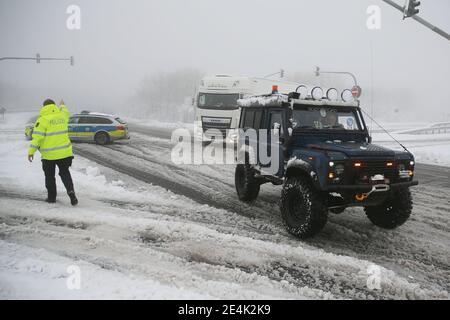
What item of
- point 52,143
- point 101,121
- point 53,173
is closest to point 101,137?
point 101,121

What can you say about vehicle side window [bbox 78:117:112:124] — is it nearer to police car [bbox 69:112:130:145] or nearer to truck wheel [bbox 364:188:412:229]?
police car [bbox 69:112:130:145]

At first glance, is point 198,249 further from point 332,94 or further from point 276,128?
point 332,94

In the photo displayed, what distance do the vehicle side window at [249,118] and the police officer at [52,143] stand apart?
361 cm

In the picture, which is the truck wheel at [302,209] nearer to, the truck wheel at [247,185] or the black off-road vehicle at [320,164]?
the black off-road vehicle at [320,164]

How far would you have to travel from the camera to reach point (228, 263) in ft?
13.4

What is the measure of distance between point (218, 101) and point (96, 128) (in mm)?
6222

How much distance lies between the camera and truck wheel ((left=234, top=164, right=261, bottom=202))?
6727 millimetres

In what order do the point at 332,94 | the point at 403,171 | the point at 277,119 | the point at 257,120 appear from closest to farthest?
1. the point at 403,171
2. the point at 277,119
3. the point at 332,94
4. the point at 257,120

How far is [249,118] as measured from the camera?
272 inches

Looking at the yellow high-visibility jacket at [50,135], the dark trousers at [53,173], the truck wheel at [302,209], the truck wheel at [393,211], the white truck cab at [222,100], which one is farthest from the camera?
the white truck cab at [222,100]

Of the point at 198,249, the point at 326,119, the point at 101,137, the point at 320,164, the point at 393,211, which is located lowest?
the point at 198,249

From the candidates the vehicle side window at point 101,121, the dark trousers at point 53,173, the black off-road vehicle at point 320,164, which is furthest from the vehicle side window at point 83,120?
the black off-road vehicle at point 320,164

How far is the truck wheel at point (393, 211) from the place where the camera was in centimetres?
513

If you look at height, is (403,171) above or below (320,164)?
below
